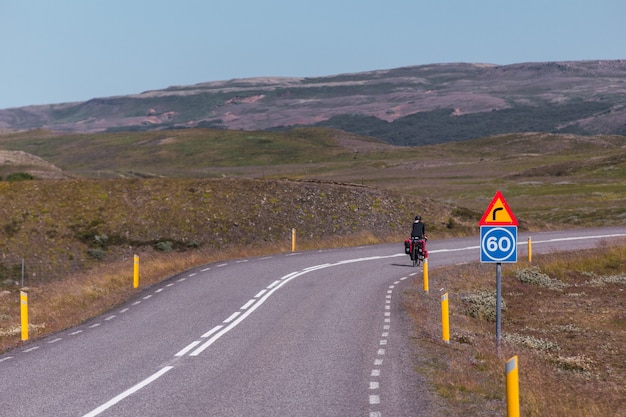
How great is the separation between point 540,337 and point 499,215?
297 inches

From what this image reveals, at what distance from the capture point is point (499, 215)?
16125 mm

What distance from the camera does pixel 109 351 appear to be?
16.7 metres

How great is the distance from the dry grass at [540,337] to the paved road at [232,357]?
80 cm

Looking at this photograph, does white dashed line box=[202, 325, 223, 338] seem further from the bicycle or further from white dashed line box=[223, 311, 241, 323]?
the bicycle

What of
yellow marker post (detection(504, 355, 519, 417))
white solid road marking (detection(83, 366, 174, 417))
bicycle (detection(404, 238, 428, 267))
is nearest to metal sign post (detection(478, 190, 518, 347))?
white solid road marking (detection(83, 366, 174, 417))

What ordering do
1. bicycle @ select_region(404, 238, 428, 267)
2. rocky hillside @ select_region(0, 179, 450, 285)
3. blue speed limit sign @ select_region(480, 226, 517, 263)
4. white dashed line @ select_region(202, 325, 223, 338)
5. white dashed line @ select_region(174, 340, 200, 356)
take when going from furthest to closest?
rocky hillside @ select_region(0, 179, 450, 285) → bicycle @ select_region(404, 238, 428, 267) → white dashed line @ select_region(202, 325, 223, 338) → white dashed line @ select_region(174, 340, 200, 356) → blue speed limit sign @ select_region(480, 226, 517, 263)

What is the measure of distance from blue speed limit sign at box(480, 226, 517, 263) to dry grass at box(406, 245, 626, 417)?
6.25 feet

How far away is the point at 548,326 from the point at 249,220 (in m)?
25.7

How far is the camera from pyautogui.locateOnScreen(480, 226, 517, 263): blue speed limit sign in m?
15.9

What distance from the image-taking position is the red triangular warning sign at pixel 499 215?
16.0 meters

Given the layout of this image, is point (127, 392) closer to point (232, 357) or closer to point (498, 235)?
point (232, 357)

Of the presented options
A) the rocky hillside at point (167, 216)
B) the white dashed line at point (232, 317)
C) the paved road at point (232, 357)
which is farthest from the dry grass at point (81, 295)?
the white dashed line at point (232, 317)

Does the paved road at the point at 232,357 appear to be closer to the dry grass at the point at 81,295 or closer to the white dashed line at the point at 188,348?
the white dashed line at the point at 188,348

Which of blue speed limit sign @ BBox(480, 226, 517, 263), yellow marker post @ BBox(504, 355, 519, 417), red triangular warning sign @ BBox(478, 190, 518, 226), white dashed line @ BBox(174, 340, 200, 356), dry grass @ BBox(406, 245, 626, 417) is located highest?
red triangular warning sign @ BBox(478, 190, 518, 226)
